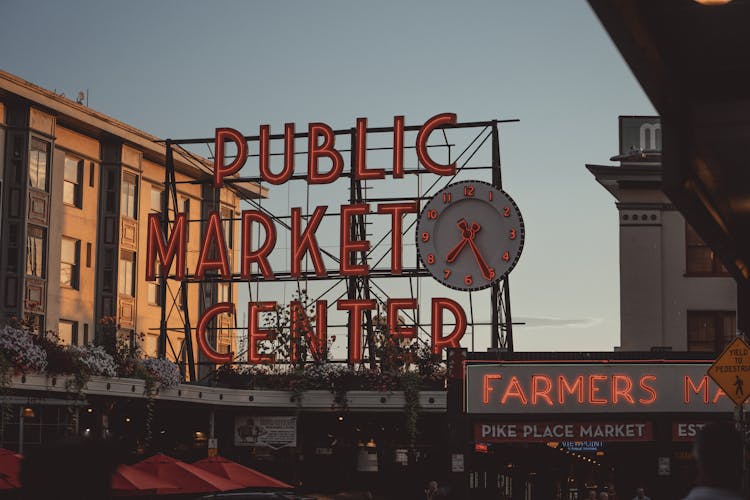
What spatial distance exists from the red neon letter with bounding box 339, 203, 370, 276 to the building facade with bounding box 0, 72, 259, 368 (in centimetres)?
573

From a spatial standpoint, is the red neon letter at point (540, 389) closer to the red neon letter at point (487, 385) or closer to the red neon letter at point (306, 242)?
the red neon letter at point (487, 385)

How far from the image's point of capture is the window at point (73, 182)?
5956 centimetres

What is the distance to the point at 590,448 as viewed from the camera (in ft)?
141

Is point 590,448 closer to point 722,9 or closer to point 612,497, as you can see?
point 612,497

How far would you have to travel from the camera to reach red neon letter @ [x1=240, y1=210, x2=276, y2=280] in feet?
161

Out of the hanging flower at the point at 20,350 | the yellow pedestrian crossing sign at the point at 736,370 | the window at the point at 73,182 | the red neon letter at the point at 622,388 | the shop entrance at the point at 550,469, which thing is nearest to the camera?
the yellow pedestrian crossing sign at the point at 736,370

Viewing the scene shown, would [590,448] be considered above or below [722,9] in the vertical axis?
below

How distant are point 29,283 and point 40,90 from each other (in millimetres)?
8177

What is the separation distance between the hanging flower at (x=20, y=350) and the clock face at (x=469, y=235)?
1921cm

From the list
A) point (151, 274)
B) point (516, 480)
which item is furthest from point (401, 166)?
point (516, 480)

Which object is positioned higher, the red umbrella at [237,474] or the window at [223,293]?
the window at [223,293]

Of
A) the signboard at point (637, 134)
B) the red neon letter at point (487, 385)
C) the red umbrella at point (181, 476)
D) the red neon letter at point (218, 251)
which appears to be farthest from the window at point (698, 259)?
the red umbrella at point (181, 476)

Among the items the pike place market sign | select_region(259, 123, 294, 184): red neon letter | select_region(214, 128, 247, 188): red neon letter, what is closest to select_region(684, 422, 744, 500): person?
the pike place market sign

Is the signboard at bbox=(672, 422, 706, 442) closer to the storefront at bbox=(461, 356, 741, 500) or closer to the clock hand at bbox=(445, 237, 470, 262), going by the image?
the storefront at bbox=(461, 356, 741, 500)
